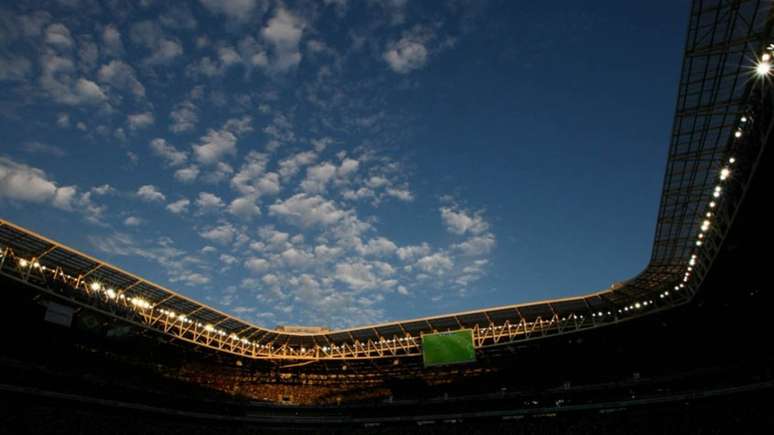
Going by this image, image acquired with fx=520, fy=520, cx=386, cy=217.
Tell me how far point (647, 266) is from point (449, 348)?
53.6 feet

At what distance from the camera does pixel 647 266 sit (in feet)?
110

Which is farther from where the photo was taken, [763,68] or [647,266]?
[647,266]

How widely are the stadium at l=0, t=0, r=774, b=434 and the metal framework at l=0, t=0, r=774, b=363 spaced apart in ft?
0.34

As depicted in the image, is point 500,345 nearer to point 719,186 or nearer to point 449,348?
point 449,348

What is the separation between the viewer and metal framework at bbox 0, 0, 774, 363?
19.5 meters

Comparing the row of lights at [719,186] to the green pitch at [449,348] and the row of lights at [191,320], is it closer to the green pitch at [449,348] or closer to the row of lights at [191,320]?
the row of lights at [191,320]

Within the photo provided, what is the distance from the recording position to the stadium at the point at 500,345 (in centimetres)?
2286

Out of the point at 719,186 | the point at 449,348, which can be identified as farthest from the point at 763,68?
the point at 449,348

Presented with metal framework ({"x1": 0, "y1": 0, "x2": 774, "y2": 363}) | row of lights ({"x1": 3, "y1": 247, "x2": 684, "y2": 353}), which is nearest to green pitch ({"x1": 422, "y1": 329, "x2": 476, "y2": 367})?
metal framework ({"x1": 0, "y1": 0, "x2": 774, "y2": 363})

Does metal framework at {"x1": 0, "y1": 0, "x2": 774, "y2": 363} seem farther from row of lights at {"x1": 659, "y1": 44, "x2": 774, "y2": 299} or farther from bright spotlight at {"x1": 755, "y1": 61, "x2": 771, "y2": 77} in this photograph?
bright spotlight at {"x1": 755, "y1": 61, "x2": 771, "y2": 77}

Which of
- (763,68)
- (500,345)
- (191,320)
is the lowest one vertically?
(500,345)

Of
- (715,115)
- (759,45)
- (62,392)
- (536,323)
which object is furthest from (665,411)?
(62,392)

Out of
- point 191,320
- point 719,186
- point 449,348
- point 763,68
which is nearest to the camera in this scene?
point 763,68

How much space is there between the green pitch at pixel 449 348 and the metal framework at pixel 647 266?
5.78ft
